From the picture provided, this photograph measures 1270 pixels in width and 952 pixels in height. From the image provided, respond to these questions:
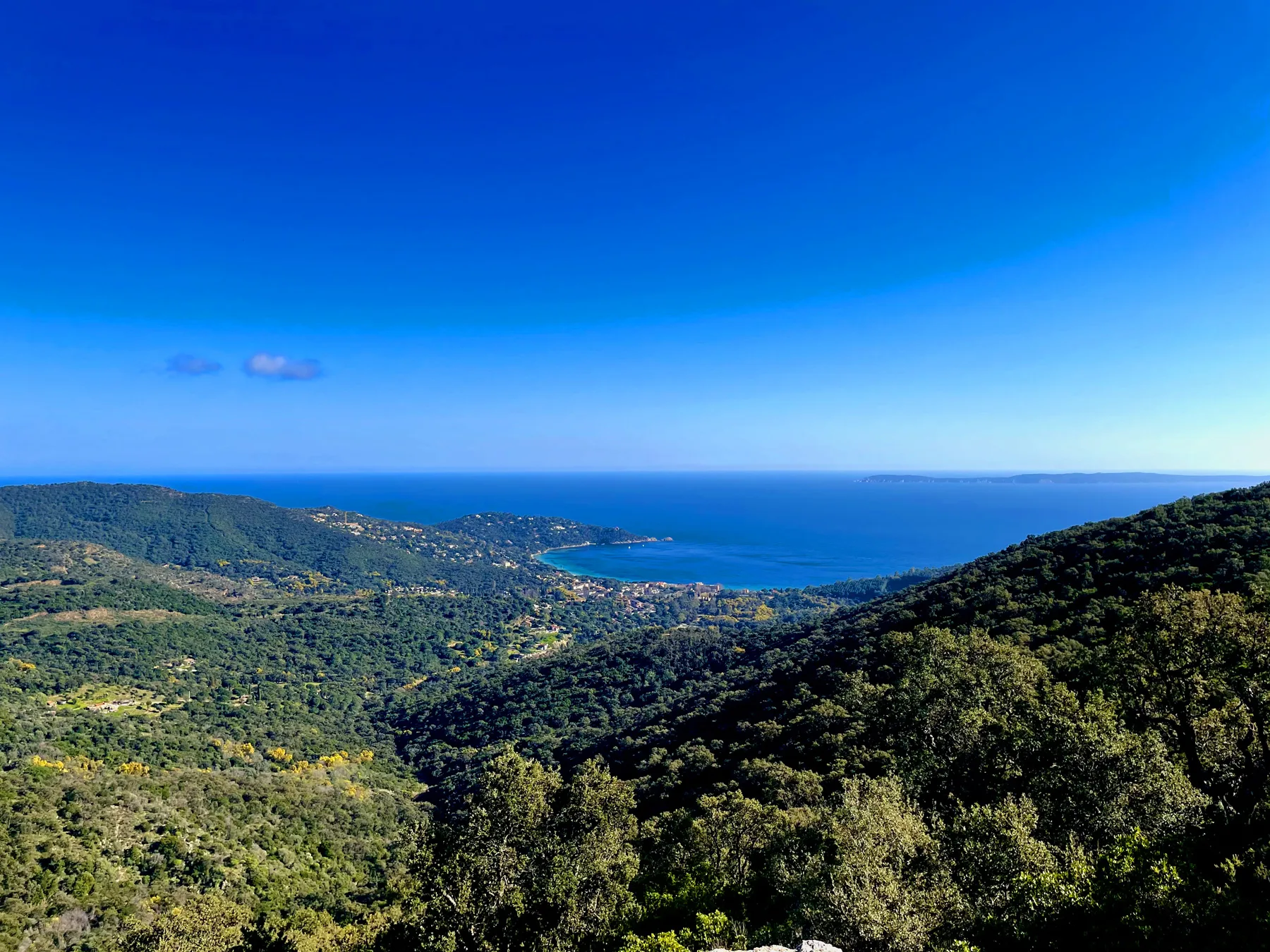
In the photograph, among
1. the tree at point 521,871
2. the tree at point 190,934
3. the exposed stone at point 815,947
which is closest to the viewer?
the exposed stone at point 815,947

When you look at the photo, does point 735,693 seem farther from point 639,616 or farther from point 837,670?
point 639,616

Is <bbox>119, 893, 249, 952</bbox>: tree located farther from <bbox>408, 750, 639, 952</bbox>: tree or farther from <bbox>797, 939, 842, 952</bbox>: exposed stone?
<bbox>797, 939, 842, 952</bbox>: exposed stone

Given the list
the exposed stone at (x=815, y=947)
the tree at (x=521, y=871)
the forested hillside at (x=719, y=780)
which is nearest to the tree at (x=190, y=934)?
the forested hillside at (x=719, y=780)

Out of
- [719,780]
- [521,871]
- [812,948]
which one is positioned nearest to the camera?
[812,948]

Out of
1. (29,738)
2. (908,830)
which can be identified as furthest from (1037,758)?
(29,738)

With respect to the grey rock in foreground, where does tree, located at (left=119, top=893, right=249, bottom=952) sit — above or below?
below

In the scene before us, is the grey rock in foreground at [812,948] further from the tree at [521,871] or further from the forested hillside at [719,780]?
the tree at [521,871]

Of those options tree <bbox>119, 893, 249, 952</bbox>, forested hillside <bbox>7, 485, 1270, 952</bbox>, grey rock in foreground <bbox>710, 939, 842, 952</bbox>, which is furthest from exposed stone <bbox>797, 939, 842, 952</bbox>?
tree <bbox>119, 893, 249, 952</bbox>

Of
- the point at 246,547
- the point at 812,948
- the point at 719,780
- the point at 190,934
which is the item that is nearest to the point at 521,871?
the point at 812,948

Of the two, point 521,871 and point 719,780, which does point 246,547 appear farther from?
point 521,871
